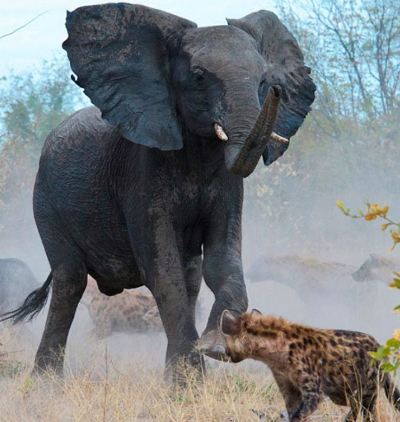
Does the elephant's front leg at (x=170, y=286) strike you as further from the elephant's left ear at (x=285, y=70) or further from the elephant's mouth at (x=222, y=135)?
the elephant's left ear at (x=285, y=70)

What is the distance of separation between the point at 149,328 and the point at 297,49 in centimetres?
397

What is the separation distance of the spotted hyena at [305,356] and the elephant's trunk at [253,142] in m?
1.66

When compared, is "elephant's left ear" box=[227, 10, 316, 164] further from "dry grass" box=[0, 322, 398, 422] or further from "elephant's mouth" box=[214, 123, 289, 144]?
"dry grass" box=[0, 322, 398, 422]

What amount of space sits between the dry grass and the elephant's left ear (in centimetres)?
180

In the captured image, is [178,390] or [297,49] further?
[297,49]

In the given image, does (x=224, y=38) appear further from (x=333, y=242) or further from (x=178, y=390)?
(x=333, y=242)

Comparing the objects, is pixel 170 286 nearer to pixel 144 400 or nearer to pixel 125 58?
pixel 144 400

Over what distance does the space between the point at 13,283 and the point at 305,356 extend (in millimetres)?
8102

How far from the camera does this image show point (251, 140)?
22.1 ft

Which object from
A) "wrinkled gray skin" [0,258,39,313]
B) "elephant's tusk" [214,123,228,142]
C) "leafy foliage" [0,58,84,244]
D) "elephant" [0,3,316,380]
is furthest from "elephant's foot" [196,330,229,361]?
"leafy foliage" [0,58,84,244]

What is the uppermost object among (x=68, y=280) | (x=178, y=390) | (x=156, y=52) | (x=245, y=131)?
(x=156, y=52)

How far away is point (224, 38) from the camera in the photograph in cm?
747

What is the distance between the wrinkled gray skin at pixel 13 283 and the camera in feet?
41.4

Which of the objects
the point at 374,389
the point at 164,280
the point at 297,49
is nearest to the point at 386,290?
the point at 297,49
